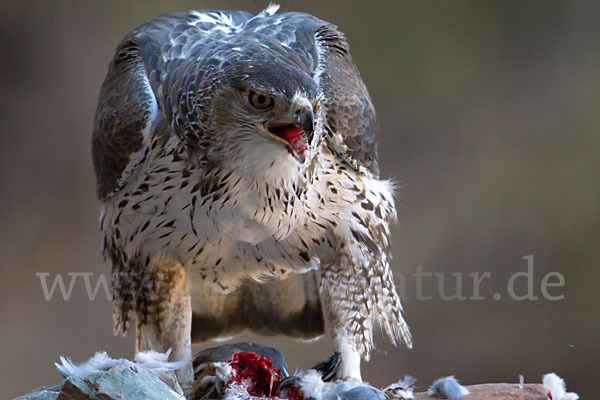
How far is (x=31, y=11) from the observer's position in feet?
16.1

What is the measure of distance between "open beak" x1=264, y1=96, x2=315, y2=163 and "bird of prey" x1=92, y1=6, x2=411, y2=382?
0.05 meters

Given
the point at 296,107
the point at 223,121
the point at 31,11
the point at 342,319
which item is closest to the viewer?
the point at 296,107

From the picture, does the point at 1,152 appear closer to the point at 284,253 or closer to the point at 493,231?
the point at 284,253

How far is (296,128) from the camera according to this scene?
91.8 inches

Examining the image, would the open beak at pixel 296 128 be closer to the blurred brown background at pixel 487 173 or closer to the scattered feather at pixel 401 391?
the scattered feather at pixel 401 391

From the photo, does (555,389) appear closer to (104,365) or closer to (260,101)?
(260,101)

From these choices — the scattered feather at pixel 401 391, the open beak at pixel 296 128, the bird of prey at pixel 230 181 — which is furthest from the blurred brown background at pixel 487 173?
the open beak at pixel 296 128

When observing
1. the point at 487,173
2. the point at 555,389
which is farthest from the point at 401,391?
the point at 487,173

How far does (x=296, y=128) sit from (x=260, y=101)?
13cm

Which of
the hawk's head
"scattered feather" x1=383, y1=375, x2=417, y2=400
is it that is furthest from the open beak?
"scattered feather" x1=383, y1=375, x2=417, y2=400

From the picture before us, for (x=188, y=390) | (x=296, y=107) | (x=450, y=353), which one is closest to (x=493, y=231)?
(x=450, y=353)

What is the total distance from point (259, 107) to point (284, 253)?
880 mm

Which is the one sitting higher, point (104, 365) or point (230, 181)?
point (230, 181)

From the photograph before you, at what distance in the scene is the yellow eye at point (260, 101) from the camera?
233 cm
